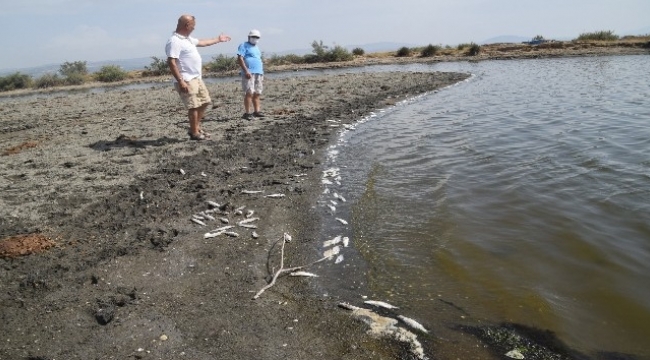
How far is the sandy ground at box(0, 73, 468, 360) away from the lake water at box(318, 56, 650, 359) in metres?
0.76

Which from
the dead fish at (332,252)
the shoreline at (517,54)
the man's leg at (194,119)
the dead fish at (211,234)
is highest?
the shoreline at (517,54)

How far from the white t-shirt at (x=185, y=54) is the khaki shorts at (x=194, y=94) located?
6.6 inches

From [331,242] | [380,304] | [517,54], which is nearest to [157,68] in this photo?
[517,54]

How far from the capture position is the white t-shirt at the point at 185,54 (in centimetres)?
945

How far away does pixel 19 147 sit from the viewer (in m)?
11.7

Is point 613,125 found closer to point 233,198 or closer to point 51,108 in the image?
point 233,198

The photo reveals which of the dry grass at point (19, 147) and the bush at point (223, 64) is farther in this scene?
the bush at point (223, 64)

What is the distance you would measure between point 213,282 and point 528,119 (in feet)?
44.4

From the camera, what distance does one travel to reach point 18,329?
13.5ft

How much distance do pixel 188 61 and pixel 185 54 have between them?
0.59 feet

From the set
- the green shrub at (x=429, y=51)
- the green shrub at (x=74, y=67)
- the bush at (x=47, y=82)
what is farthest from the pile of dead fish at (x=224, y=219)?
the green shrub at (x=74, y=67)

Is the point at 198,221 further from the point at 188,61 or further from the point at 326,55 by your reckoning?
the point at 326,55

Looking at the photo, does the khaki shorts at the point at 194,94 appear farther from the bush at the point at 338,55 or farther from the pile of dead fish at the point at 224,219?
the bush at the point at 338,55

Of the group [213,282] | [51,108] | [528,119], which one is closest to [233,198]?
[213,282]
